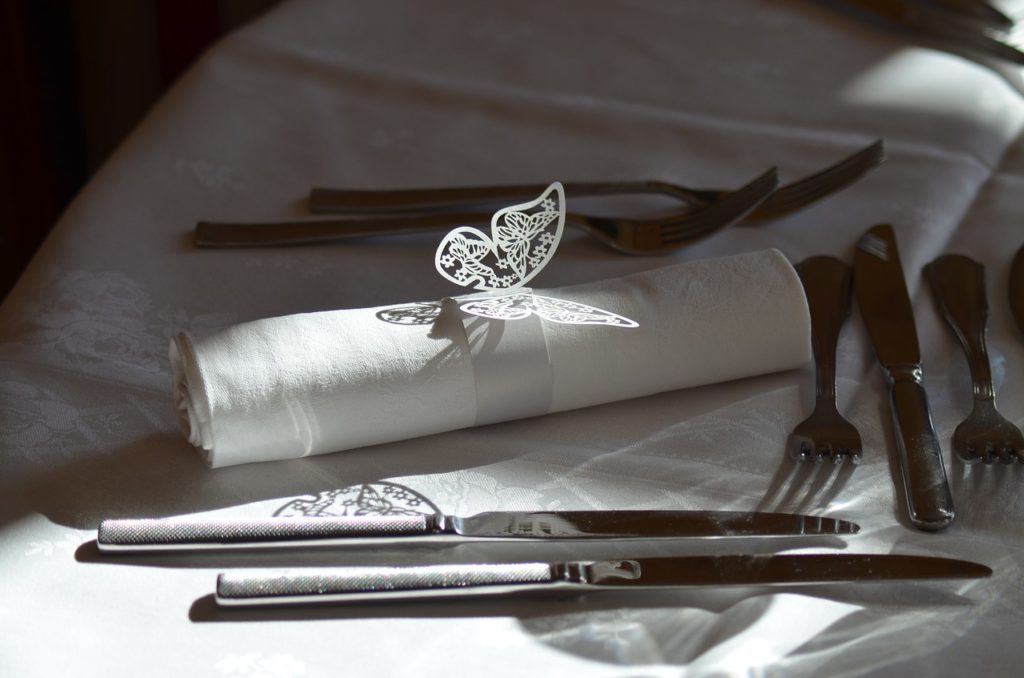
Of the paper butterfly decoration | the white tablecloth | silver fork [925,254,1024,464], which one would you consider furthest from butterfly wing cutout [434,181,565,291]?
silver fork [925,254,1024,464]

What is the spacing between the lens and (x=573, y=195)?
1.06 m

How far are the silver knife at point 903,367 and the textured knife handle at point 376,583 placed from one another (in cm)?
27

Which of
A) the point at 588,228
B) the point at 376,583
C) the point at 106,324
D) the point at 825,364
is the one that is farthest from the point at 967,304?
the point at 106,324

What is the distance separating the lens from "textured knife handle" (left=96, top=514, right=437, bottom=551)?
64 cm

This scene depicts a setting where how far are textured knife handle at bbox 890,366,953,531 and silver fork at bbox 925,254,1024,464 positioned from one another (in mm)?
26

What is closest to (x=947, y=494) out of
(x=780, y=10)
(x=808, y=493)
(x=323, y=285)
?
(x=808, y=493)

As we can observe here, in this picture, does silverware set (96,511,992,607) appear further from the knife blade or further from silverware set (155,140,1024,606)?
the knife blade

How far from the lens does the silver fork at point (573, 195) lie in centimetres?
104

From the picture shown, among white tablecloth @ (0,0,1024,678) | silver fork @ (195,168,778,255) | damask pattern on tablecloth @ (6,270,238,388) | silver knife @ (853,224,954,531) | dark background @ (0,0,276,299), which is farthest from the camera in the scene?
dark background @ (0,0,276,299)

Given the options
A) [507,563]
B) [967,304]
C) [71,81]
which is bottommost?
[507,563]

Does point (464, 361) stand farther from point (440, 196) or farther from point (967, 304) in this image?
point (967, 304)

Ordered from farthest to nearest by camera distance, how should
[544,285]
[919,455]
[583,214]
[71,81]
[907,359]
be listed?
[71,81]
[583,214]
[544,285]
[907,359]
[919,455]

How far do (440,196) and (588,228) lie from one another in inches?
6.3

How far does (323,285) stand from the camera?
0.94 meters
